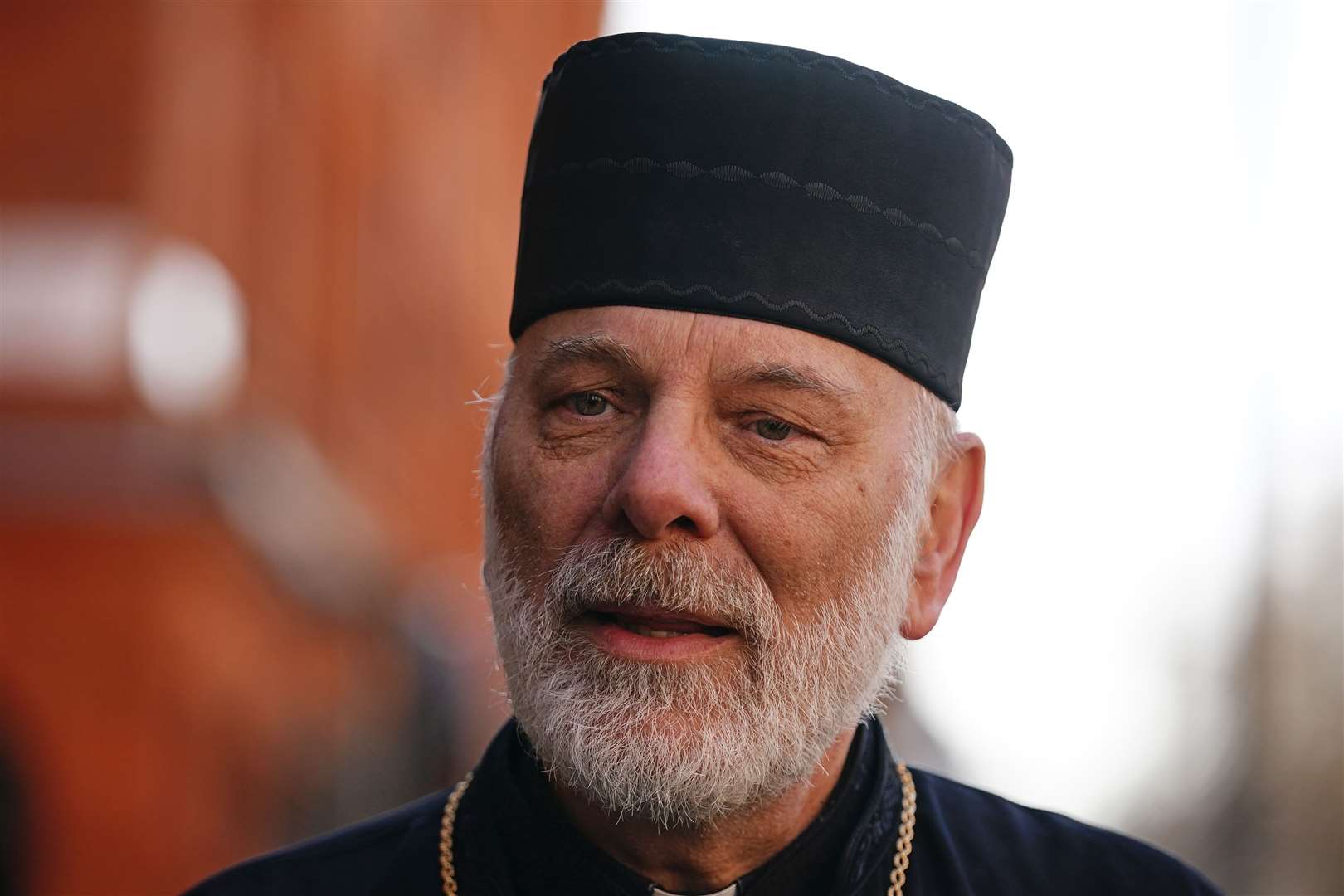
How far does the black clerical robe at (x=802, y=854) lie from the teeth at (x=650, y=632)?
1.36 feet

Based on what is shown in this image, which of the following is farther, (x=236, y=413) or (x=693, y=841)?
(x=236, y=413)

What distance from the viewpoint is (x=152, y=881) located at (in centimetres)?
852

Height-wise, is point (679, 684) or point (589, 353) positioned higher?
point (589, 353)

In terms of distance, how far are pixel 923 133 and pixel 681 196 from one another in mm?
522

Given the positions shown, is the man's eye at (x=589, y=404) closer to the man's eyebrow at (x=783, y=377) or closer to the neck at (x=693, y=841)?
the man's eyebrow at (x=783, y=377)

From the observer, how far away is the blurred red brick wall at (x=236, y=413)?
8438mm

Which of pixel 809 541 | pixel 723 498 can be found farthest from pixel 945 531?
pixel 723 498

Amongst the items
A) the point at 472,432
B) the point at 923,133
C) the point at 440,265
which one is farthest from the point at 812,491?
the point at 472,432

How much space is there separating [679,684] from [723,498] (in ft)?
1.13

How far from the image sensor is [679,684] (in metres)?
2.65

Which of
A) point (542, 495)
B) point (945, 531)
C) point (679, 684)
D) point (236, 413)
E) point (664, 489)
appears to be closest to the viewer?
point (664, 489)

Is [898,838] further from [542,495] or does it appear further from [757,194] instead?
[757,194]

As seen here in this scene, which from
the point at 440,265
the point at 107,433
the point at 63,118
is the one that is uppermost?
the point at 63,118

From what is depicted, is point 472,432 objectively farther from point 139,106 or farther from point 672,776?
point 672,776
